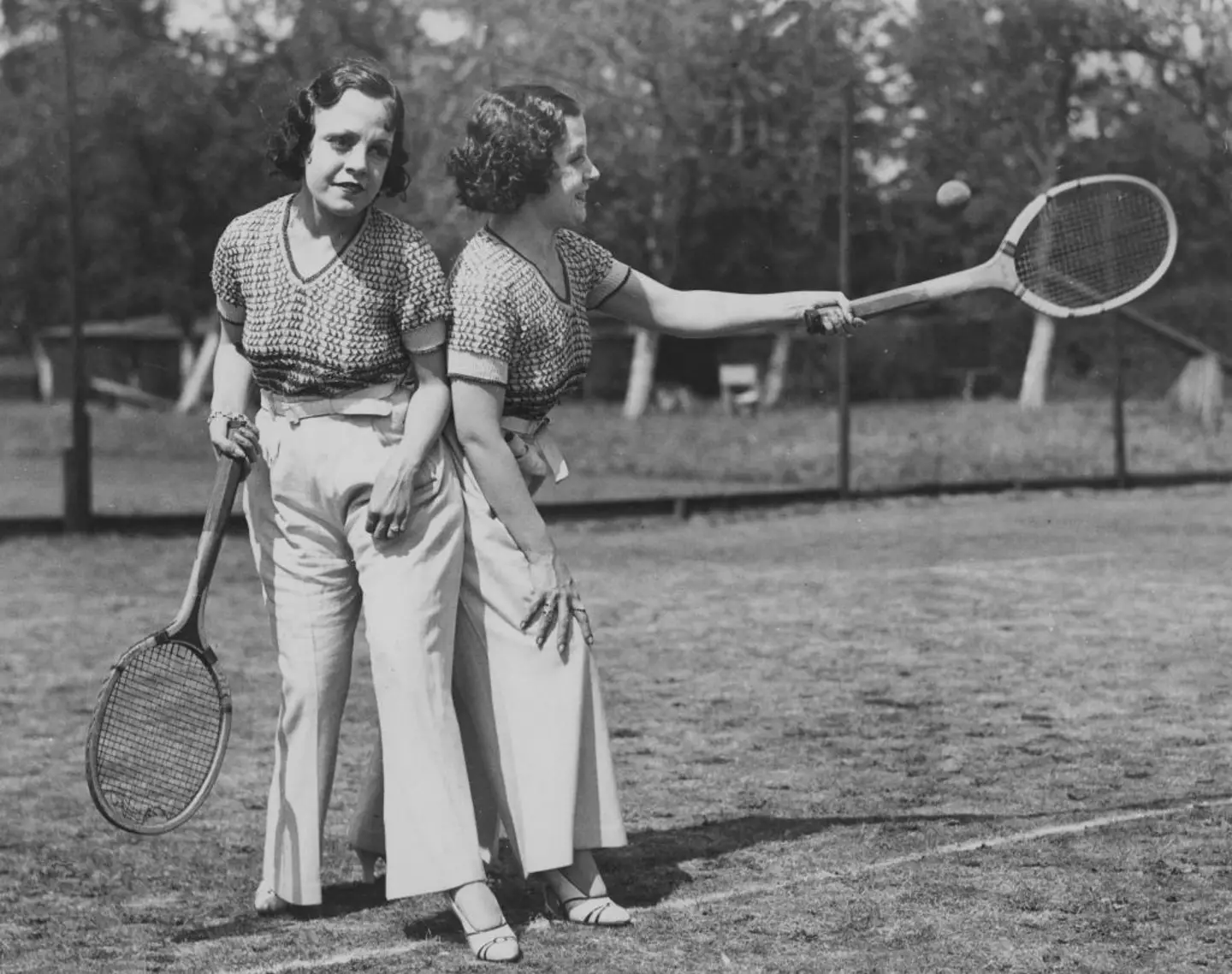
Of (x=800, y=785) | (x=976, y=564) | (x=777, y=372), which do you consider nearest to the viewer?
(x=800, y=785)

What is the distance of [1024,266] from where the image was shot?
6.08 metres

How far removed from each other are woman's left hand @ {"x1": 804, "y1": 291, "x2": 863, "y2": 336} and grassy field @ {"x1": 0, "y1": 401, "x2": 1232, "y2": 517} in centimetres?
1364

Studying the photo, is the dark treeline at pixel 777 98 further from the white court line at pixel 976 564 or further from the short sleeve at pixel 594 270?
the short sleeve at pixel 594 270

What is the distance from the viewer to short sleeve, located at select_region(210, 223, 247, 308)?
4.84 m

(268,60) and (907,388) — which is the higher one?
(268,60)

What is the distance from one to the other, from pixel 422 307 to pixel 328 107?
0.48 meters

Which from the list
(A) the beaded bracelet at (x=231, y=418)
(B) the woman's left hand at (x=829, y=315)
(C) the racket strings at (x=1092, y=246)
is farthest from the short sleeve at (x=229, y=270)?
(C) the racket strings at (x=1092, y=246)

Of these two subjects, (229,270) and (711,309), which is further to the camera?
(711,309)

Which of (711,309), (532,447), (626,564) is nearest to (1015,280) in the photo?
(711,309)

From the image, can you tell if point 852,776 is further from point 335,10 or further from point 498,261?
point 335,10

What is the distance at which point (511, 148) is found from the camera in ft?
15.6

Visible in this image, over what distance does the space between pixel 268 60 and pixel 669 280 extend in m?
4.51

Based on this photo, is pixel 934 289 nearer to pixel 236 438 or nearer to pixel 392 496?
pixel 392 496

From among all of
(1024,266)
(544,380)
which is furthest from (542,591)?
(1024,266)
